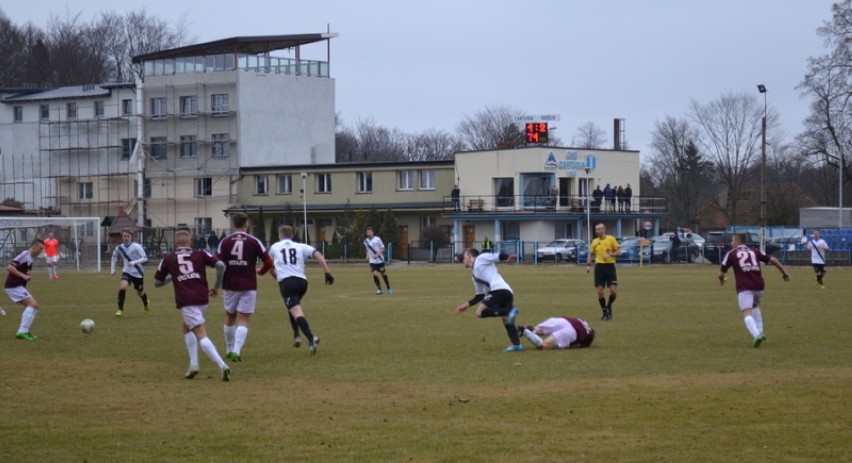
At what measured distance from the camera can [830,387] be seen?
13.5 m

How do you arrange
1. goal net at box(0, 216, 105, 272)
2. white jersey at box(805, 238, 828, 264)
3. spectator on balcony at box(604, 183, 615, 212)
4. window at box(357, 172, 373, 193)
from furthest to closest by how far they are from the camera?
window at box(357, 172, 373, 193) → spectator on balcony at box(604, 183, 615, 212) → goal net at box(0, 216, 105, 272) → white jersey at box(805, 238, 828, 264)

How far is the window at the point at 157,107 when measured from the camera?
288 feet

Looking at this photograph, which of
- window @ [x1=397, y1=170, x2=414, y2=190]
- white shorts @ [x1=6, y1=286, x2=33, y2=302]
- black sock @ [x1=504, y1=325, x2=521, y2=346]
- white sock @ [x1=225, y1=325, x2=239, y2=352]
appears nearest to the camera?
white sock @ [x1=225, y1=325, x2=239, y2=352]

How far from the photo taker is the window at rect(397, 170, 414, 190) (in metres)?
81.9

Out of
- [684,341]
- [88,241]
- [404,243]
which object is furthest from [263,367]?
[404,243]

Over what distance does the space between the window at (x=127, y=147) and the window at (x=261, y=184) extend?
38.3 feet

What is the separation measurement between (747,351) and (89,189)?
81972 millimetres

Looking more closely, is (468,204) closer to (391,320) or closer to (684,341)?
(391,320)

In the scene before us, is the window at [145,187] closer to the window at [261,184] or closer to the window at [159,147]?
the window at [159,147]

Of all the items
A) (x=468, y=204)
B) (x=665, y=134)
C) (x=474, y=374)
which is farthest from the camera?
(x=665, y=134)

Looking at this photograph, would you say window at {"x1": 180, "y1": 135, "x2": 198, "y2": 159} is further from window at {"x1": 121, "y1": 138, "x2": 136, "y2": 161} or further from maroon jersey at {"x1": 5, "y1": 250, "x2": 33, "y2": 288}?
maroon jersey at {"x1": 5, "y1": 250, "x2": 33, "y2": 288}

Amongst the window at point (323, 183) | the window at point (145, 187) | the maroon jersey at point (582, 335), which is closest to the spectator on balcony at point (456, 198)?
the window at point (323, 183)

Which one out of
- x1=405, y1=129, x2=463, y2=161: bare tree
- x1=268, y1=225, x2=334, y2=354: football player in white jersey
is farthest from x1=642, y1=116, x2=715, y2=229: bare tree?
x1=268, y1=225, x2=334, y2=354: football player in white jersey

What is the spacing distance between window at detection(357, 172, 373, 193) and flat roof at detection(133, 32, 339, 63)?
37.3ft
